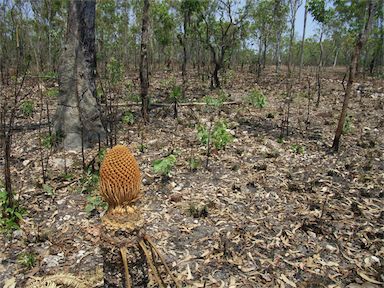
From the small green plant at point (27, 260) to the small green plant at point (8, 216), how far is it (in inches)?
20.3

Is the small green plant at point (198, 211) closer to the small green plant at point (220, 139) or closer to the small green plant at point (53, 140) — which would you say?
the small green plant at point (220, 139)

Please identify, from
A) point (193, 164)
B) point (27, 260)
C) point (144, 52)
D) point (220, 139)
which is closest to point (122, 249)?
point (27, 260)

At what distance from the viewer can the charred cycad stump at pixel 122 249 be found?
1.02 m

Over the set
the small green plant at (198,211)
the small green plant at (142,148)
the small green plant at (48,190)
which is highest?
the small green plant at (142,148)

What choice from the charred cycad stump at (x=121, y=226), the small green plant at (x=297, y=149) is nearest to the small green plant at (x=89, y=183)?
the charred cycad stump at (x=121, y=226)

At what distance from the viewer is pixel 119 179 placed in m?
1.04

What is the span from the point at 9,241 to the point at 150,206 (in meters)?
1.64

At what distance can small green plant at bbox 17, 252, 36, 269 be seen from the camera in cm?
294

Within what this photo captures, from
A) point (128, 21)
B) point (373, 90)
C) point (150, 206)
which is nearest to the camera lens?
point (150, 206)

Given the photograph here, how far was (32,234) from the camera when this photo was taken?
345 cm

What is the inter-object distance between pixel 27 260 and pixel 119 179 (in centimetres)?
255

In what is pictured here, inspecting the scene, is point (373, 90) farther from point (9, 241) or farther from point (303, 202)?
point (9, 241)

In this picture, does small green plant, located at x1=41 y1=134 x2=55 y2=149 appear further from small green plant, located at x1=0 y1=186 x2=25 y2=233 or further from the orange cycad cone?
the orange cycad cone

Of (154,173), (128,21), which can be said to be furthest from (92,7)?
(128,21)
